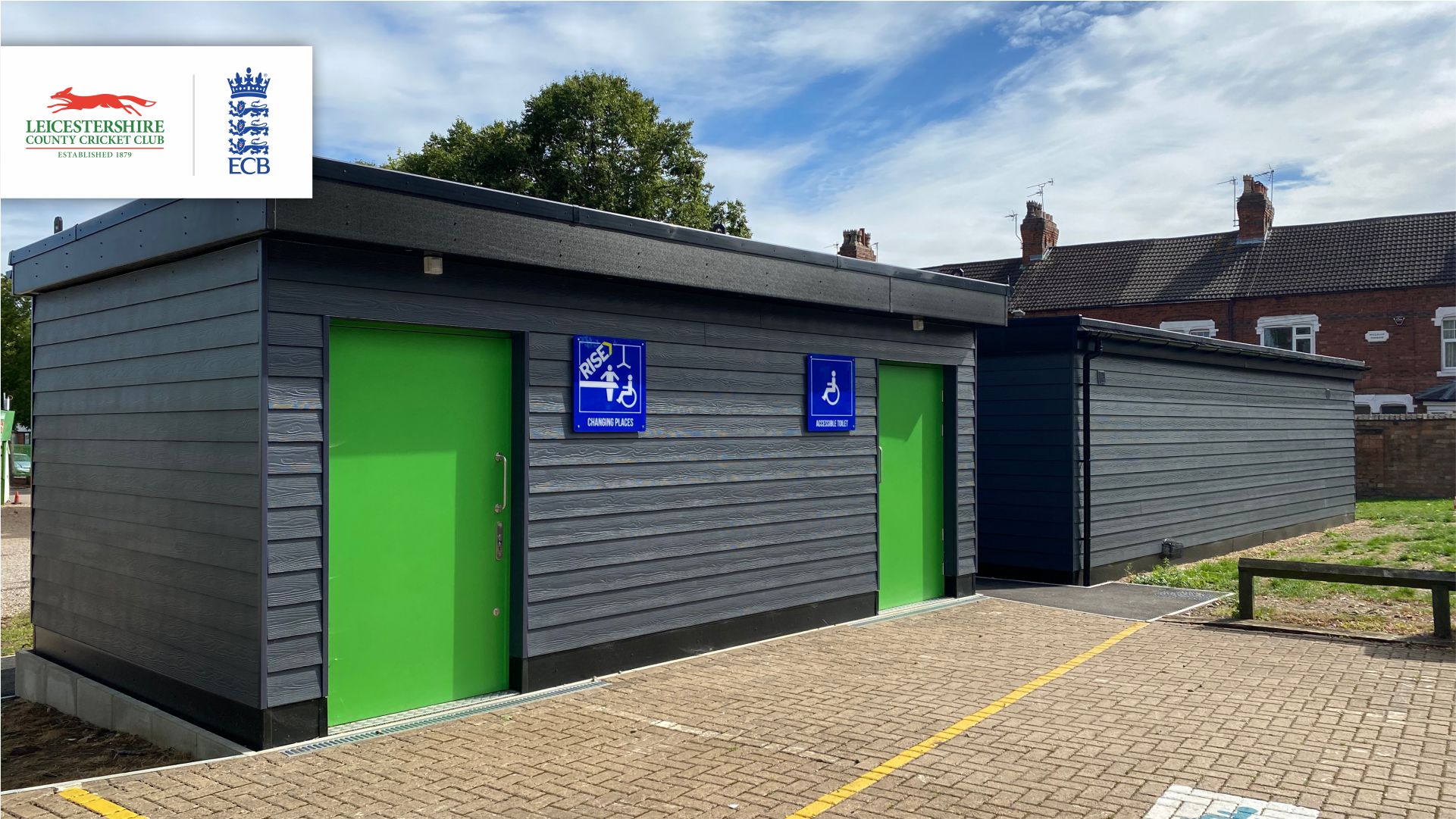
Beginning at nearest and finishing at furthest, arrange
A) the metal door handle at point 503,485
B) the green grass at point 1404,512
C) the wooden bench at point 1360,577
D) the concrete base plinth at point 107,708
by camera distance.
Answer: the concrete base plinth at point 107,708 → the metal door handle at point 503,485 → the wooden bench at point 1360,577 → the green grass at point 1404,512

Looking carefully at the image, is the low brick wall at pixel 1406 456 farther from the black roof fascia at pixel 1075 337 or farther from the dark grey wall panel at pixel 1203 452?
the black roof fascia at pixel 1075 337

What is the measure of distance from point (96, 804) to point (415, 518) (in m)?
2.23

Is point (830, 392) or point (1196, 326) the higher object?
point (1196, 326)

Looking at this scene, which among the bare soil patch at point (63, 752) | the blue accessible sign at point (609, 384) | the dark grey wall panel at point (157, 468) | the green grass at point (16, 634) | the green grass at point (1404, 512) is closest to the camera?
the dark grey wall panel at point (157, 468)

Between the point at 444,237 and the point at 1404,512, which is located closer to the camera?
the point at 444,237

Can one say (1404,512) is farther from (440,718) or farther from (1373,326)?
(440,718)

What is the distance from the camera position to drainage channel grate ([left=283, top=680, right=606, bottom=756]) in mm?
5691

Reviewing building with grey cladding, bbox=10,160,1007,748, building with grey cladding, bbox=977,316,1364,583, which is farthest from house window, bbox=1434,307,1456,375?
building with grey cladding, bbox=10,160,1007,748

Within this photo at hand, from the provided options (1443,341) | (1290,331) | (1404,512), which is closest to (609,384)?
(1404,512)

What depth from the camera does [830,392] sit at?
9375 millimetres

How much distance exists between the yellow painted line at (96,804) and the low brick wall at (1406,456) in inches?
1126

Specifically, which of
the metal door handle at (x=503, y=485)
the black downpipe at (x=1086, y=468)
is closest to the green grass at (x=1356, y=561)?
the black downpipe at (x=1086, y=468)

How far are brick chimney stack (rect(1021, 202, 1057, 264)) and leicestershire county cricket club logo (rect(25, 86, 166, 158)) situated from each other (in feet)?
119

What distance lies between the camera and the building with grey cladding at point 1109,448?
39.9ft
